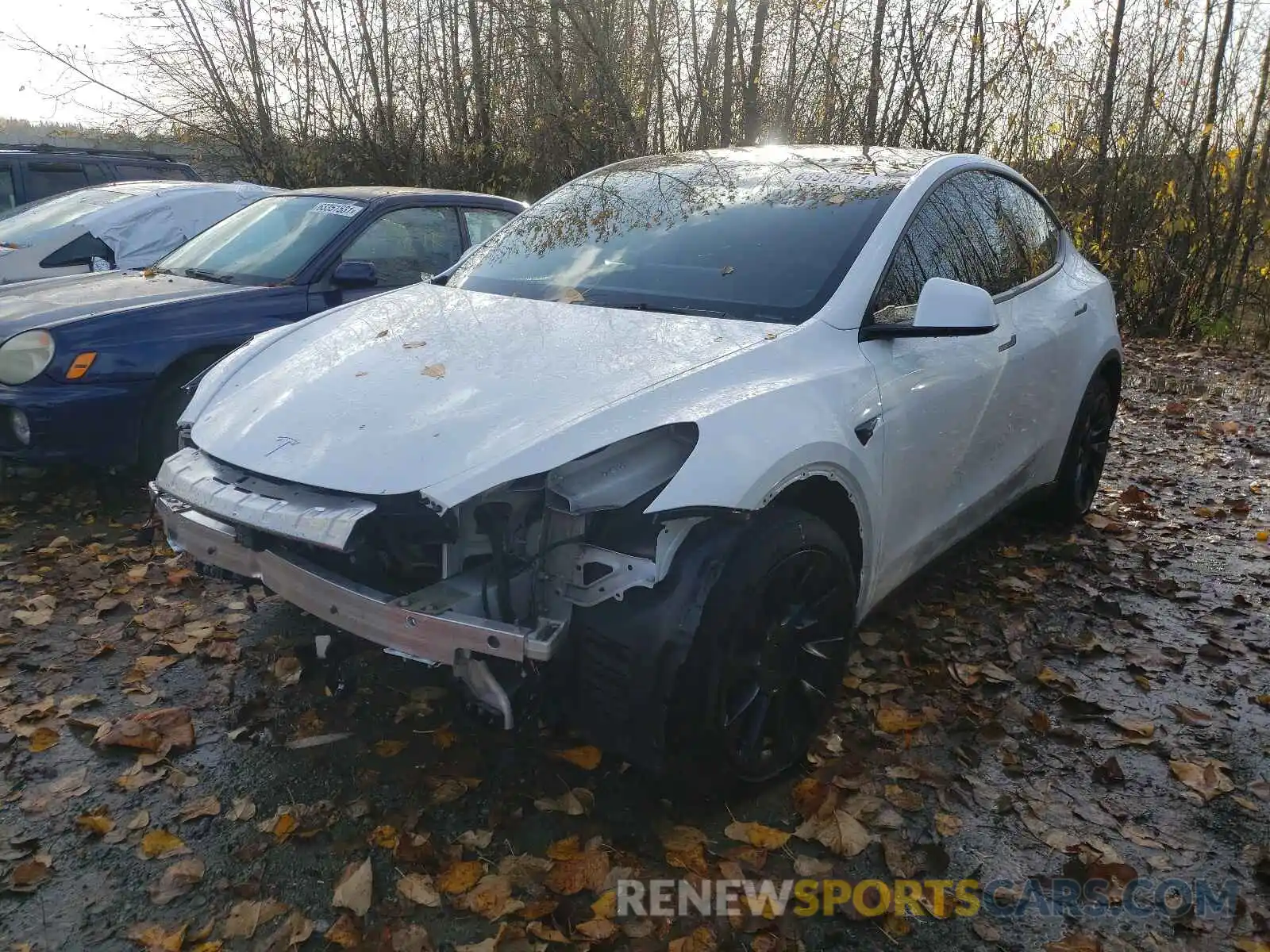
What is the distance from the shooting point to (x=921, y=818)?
2705mm

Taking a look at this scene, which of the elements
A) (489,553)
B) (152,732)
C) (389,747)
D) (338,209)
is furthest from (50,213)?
(489,553)

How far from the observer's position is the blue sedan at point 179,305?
4.52 meters

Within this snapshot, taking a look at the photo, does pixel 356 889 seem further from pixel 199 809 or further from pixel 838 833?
pixel 838 833

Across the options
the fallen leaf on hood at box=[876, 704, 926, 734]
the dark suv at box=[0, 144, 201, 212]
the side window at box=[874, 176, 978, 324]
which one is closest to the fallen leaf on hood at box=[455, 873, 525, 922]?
the fallen leaf on hood at box=[876, 704, 926, 734]

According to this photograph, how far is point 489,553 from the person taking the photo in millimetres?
2426

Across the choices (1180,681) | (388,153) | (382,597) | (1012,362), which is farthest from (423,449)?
(388,153)

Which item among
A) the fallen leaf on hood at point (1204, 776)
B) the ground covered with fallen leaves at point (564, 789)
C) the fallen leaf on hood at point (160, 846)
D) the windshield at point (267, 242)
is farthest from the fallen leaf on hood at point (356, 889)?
the windshield at point (267, 242)

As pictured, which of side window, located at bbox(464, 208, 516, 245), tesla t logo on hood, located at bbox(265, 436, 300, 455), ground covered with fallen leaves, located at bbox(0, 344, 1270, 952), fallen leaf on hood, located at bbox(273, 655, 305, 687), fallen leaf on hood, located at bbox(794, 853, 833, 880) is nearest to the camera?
ground covered with fallen leaves, located at bbox(0, 344, 1270, 952)

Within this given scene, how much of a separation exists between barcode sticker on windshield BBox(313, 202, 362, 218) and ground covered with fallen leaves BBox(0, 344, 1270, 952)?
249 cm

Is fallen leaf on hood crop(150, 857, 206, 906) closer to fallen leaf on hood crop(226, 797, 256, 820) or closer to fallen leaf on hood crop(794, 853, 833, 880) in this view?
fallen leaf on hood crop(226, 797, 256, 820)

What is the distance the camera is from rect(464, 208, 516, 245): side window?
6.19m

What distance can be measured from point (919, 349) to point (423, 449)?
1.71m

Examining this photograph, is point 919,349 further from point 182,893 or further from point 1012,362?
point 182,893

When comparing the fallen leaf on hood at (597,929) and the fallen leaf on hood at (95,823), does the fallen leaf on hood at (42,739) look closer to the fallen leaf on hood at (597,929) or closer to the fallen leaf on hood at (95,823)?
the fallen leaf on hood at (95,823)
